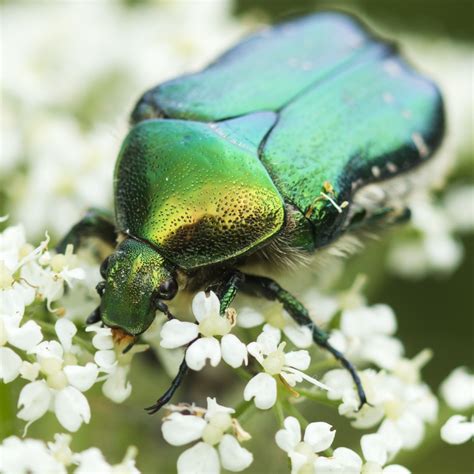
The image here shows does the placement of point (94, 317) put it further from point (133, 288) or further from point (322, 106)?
point (322, 106)

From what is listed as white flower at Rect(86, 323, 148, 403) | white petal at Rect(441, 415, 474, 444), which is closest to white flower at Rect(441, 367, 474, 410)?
white petal at Rect(441, 415, 474, 444)

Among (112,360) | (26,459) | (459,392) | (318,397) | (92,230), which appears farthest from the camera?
(459,392)

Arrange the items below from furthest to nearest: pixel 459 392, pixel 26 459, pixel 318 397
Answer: pixel 459 392 < pixel 318 397 < pixel 26 459

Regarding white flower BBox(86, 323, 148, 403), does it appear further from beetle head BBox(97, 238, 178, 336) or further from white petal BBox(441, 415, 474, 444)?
white petal BBox(441, 415, 474, 444)

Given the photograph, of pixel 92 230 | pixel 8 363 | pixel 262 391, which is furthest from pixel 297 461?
pixel 92 230

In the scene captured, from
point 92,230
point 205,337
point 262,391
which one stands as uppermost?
point 92,230

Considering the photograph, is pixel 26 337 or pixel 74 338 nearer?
pixel 26 337
